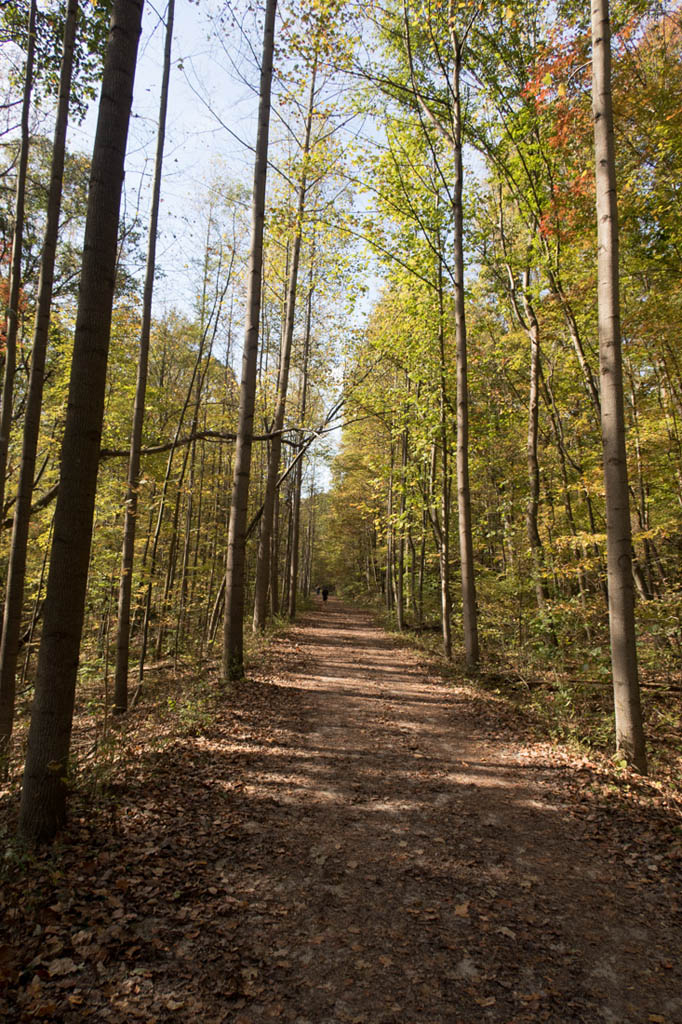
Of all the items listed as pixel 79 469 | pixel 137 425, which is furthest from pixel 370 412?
pixel 79 469

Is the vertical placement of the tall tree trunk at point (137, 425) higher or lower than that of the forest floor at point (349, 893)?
higher

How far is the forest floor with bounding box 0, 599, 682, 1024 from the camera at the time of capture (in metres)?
2.44

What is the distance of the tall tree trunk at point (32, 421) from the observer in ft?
20.0

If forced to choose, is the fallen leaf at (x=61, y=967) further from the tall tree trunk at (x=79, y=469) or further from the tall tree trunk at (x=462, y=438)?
the tall tree trunk at (x=462, y=438)

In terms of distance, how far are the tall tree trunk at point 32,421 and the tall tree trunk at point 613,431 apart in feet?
20.7

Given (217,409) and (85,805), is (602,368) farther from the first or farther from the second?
(217,409)

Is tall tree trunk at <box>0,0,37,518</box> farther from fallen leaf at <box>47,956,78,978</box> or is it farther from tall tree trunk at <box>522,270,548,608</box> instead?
tall tree trunk at <box>522,270,548,608</box>

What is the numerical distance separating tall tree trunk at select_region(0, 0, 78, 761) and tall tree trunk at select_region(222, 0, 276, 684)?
285cm

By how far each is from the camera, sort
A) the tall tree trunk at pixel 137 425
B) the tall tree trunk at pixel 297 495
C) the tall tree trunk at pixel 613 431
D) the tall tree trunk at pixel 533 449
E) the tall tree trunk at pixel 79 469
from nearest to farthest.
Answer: the tall tree trunk at pixel 79 469 → the tall tree trunk at pixel 613 431 → the tall tree trunk at pixel 137 425 → the tall tree trunk at pixel 533 449 → the tall tree trunk at pixel 297 495

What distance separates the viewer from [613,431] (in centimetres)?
532

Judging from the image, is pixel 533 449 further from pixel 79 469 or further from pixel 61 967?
pixel 61 967

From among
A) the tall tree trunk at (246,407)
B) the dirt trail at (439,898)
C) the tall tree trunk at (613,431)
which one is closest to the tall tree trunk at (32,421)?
the tall tree trunk at (246,407)

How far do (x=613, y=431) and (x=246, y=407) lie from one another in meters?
5.56

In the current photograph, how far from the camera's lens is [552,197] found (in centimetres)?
1000
